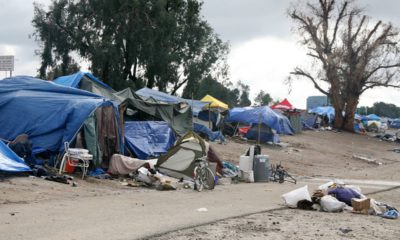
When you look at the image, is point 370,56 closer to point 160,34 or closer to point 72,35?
point 160,34

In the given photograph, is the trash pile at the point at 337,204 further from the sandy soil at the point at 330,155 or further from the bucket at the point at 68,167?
the sandy soil at the point at 330,155

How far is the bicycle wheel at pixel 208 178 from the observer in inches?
579

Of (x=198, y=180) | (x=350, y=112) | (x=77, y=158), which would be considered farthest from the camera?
(x=350, y=112)

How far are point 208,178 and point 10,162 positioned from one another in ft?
17.4

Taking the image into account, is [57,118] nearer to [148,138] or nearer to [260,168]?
[148,138]

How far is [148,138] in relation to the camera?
19.5 metres

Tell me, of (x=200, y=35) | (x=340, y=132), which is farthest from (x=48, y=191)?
(x=340, y=132)

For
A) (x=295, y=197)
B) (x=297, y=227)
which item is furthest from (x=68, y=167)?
(x=297, y=227)

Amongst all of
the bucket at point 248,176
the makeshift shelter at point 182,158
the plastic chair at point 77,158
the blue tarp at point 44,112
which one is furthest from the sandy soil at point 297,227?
the blue tarp at point 44,112

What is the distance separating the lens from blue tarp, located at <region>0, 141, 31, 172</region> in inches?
516

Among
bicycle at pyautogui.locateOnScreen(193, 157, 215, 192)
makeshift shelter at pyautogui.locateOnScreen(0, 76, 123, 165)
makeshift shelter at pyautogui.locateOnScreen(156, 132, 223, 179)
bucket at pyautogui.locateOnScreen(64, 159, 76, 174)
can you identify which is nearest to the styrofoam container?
makeshift shelter at pyautogui.locateOnScreen(156, 132, 223, 179)

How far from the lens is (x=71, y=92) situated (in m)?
17.8

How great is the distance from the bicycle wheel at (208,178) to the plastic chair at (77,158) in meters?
3.29

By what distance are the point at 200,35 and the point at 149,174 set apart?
2881 cm
